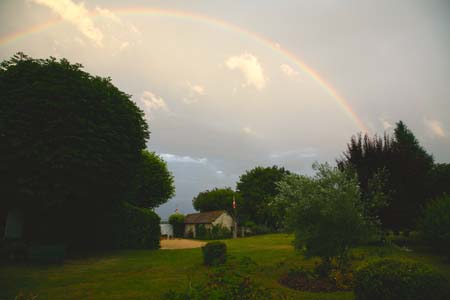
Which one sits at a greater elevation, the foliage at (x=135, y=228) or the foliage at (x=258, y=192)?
the foliage at (x=258, y=192)

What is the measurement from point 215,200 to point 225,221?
15046 millimetres

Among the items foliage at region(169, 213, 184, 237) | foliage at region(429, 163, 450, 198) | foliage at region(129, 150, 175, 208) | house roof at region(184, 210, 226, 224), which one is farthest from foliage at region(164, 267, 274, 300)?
foliage at region(169, 213, 184, 237)

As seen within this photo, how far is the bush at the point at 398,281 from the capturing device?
20.2 ft

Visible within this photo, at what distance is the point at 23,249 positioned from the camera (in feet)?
57.1

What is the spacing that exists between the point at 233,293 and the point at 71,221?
18.8 meters

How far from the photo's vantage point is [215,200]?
242 ft

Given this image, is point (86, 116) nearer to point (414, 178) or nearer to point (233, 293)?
point (233, 293)

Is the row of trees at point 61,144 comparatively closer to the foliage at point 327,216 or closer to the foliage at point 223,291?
the foliage at point 223,291

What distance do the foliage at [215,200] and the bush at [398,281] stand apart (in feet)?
209

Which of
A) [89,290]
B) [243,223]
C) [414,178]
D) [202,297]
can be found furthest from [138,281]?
[243,223]

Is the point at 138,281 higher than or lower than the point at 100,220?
lower

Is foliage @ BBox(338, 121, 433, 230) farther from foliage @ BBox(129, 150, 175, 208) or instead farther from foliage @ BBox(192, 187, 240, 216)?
foliage @ BBox(192, 187, 240, 216)

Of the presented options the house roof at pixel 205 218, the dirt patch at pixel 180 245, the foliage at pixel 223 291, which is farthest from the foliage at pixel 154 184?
the foliage at pixel 223 291

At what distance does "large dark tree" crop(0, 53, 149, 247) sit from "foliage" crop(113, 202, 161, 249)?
4.86m
